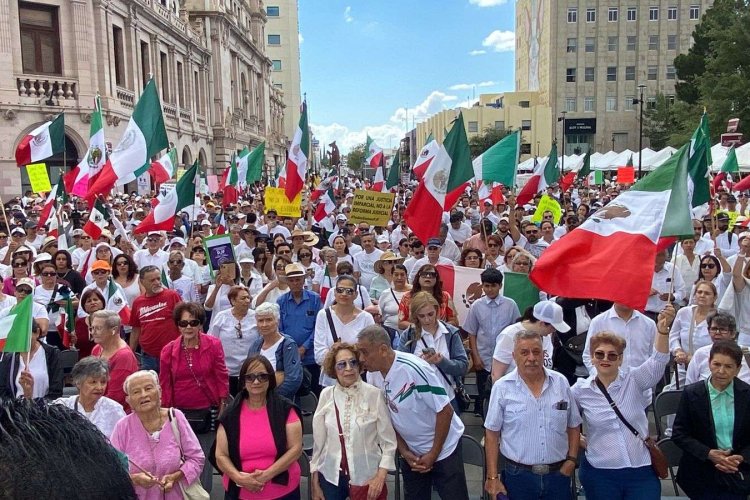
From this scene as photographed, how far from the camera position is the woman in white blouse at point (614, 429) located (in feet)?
13.4

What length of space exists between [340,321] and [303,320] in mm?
878

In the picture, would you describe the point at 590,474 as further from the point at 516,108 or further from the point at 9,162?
the point at 516,108

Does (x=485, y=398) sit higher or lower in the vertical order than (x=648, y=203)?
lower

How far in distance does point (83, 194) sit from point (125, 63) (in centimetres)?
2056

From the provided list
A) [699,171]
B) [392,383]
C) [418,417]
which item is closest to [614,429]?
[418,417]

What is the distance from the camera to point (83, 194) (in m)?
12.4

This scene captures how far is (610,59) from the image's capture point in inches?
2840

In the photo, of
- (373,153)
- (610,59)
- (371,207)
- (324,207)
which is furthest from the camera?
(610,59)

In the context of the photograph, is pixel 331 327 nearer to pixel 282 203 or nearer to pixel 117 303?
pixel 117 303

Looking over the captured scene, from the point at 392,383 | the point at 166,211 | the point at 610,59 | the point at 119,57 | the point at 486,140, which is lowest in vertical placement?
the point at 392,383

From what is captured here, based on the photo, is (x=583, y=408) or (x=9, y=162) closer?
(x=583, y=408)

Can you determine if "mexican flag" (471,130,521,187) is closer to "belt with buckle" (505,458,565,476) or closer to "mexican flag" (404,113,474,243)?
"mexican flag" (404,113,474,243)

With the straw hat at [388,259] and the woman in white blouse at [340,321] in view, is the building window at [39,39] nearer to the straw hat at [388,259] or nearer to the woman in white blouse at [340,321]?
the straw hat at [388,259]

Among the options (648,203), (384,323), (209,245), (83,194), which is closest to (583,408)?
(648,203)
